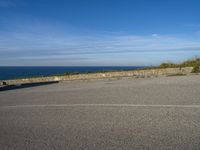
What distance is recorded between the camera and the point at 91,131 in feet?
18.1

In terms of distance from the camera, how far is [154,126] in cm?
561

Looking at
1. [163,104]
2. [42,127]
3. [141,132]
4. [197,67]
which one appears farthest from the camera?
[197,67]

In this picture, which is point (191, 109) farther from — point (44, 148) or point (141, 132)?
point (44, 148)

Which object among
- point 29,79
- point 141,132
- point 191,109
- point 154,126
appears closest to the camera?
point 141,132

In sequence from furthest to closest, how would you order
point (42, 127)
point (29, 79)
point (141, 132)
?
point (29, 79) → point (42, 127) → point (141, 132)

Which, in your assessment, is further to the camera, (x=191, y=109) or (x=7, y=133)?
(x=191, y=109)

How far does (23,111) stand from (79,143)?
3.74 m

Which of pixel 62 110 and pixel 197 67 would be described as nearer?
pixel 62 110

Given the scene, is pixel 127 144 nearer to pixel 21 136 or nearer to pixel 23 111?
pixel 21 136

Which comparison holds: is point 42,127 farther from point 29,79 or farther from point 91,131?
point 29,79

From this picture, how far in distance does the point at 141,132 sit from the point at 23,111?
4055 mm

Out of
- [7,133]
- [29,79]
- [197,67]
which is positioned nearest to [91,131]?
[7,133]

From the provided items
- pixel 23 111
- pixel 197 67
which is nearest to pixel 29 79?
pixel 197 67

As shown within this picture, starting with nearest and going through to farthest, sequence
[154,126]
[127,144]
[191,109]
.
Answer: [127,144], [154,126], [191,109]
